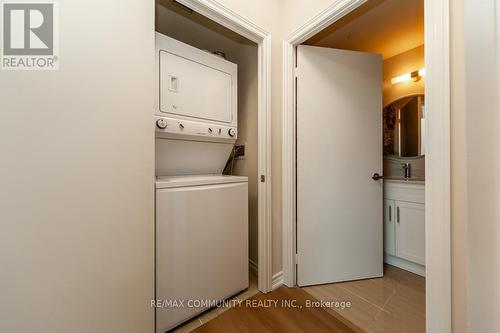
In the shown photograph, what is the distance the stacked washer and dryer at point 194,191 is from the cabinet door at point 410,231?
1.57m

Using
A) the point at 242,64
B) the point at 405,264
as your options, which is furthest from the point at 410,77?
the point at 405,264

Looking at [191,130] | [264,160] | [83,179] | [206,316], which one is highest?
[191,130]

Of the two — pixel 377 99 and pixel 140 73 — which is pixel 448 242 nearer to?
pixel 377 99

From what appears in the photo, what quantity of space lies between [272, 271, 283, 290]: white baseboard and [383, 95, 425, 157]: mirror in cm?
188

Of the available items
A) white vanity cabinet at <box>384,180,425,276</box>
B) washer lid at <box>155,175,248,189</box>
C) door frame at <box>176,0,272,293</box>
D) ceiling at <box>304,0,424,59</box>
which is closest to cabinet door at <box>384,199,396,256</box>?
white vanity cabinet at <box>384,180,425,276</box>

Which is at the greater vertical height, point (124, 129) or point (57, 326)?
point (124, 129)

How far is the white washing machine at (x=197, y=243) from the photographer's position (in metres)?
1.15

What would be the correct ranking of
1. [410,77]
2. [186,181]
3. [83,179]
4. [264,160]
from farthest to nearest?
[410,77], [264,160], [186,181], [83,179]

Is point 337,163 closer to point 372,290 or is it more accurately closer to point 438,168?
point 438,168

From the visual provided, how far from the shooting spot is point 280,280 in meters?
1.68

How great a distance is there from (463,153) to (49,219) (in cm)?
160

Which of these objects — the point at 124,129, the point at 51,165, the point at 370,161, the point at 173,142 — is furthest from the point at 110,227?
the point at 370,161

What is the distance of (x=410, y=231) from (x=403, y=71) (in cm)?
180

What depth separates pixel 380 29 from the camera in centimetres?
198
